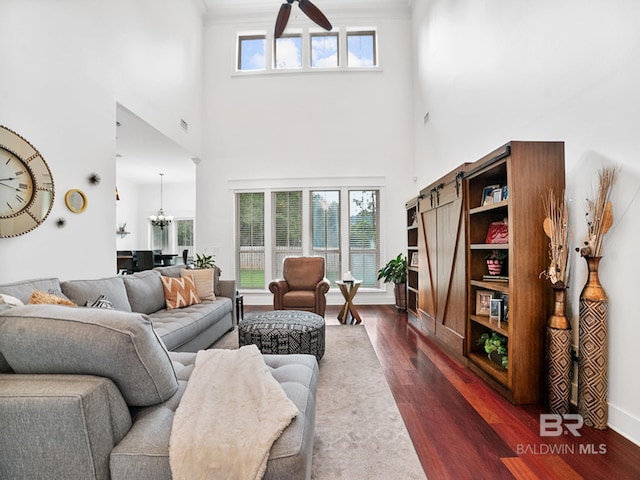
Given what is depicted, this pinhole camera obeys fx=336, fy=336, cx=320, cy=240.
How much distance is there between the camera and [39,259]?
10.4 feet

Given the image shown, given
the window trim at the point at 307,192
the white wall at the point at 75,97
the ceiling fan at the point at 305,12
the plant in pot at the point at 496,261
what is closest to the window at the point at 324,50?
the window trim at the point at 307,192

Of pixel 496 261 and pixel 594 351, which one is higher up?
pixel 496 261

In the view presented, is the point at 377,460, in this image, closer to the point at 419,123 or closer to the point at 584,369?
the point at 584,369

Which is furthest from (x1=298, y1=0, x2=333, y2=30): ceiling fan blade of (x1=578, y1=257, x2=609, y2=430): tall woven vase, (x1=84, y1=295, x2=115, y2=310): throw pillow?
(x1=578, y1=257, x2=609, y2=430): tall woven vase

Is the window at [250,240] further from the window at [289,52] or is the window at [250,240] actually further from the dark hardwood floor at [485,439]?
the dark hardwood floor at [485,439]

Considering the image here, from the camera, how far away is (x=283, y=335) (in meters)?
3.00

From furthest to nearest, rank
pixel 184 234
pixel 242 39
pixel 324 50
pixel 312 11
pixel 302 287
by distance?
pixel 184 234 → pixel 242 39 → pixel 324 50 → pixel 302 287 → pixel 312 11

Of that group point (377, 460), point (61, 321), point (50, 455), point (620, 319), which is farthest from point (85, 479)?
point (620, 319)

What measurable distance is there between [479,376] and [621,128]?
2.09 meters

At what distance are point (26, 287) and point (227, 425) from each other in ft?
7.04

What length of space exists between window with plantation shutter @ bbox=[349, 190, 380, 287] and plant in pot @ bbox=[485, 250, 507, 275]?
3.67 m

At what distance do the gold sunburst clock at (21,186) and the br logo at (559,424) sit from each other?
→ 14.2 ft

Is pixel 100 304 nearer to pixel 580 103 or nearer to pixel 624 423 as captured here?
pixel 624 423

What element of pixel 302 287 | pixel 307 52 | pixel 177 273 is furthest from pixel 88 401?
pixel 307 52
